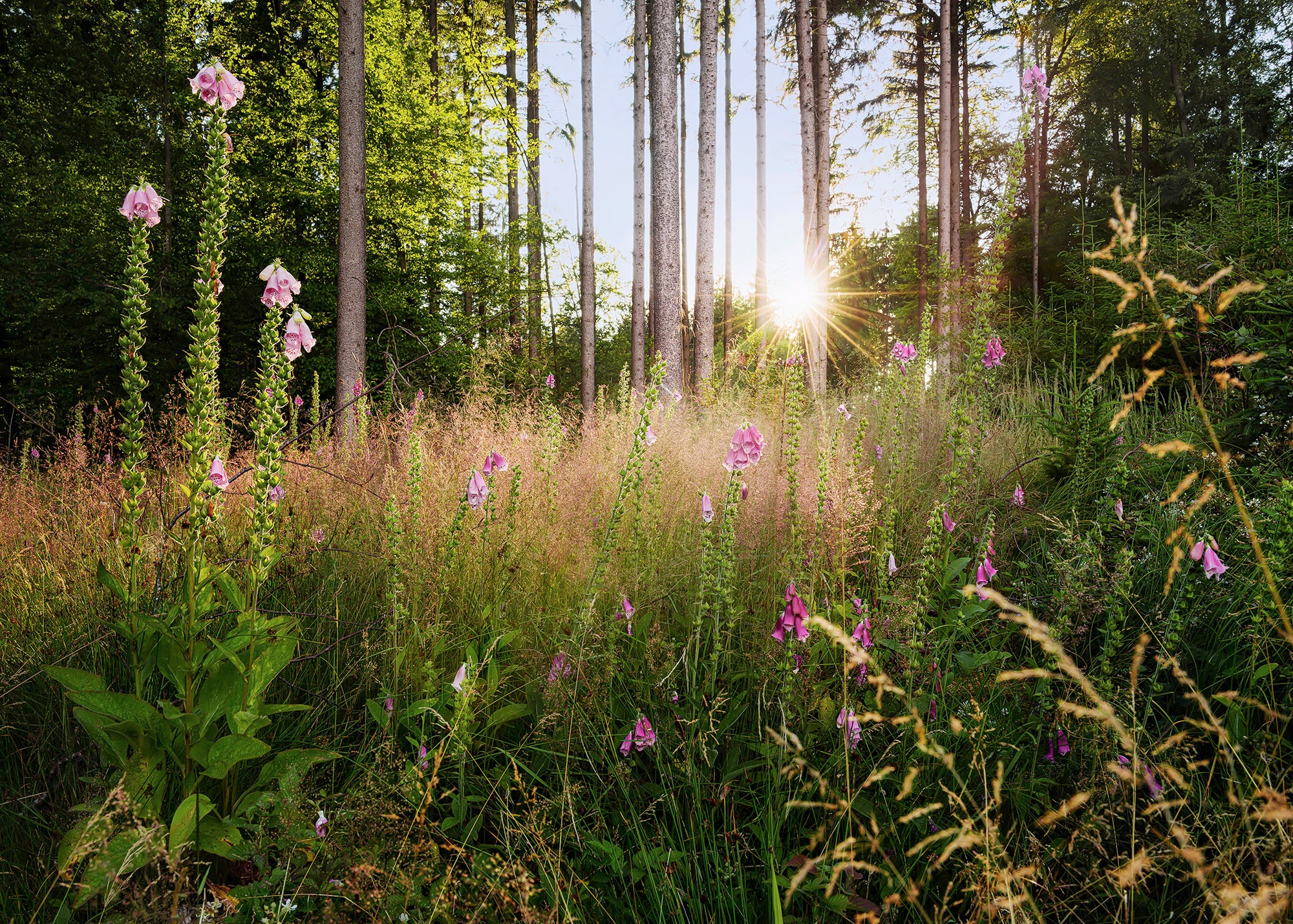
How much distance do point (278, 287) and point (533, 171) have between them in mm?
16002

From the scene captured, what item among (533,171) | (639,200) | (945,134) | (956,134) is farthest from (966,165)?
(533,171)

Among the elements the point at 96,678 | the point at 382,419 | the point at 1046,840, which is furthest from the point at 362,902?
the point at 382,419

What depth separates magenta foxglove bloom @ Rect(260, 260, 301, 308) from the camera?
1.79m

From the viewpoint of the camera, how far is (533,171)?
1606 cm

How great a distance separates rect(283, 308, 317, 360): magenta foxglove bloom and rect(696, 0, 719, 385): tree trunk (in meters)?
7.76

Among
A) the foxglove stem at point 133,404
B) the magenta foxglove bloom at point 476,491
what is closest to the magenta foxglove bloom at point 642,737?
the magenta foxglove bloom at point 476,491

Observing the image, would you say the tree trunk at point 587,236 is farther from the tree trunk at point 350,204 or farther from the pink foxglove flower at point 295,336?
the pink foxglove flower at point 295,336

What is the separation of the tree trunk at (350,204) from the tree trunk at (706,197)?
4821 mm

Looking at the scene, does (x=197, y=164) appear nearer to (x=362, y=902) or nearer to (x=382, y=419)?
(x=382, y=419)

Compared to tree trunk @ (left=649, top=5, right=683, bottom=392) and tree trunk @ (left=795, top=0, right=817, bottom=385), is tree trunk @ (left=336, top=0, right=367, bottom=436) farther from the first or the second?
tree trunk @ (left=795, top=0, right=817, bottom=385)

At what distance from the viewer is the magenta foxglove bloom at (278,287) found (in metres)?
1.79

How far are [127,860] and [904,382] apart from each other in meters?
3.44

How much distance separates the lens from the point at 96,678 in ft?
4.69

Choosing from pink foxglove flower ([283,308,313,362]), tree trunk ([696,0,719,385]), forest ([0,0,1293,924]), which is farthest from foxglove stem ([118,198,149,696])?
tree trunk ([696,0,719,385])
